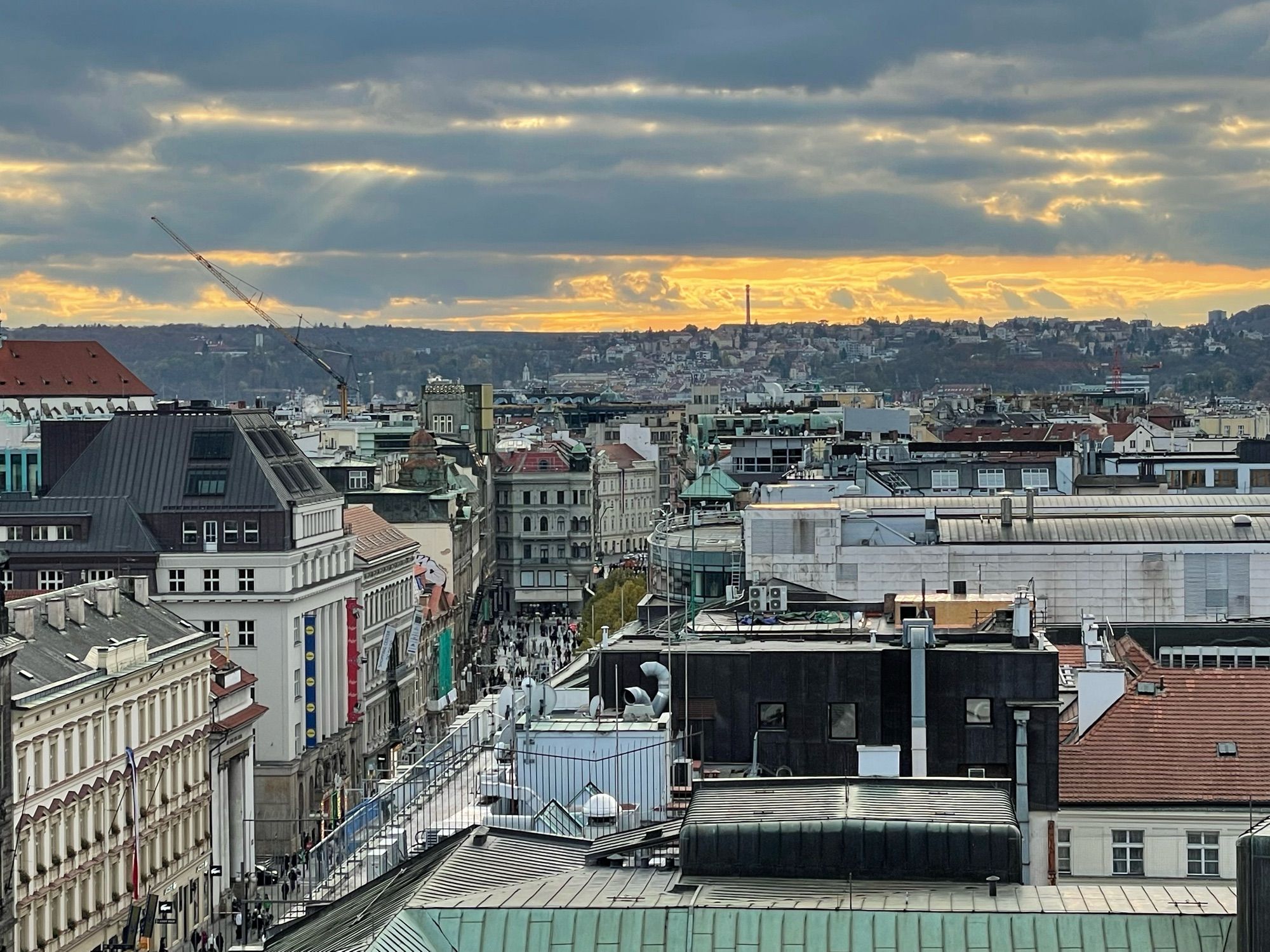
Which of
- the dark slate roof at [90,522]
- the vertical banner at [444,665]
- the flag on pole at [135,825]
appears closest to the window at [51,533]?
the dark slate roof at [90,522]

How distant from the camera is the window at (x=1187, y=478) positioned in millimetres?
122831

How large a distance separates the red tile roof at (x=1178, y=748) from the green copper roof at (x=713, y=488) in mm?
99994

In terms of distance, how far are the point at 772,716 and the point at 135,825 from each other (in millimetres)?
35055

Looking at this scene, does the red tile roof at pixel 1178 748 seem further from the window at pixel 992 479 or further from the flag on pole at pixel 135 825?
the window at pixel 992 479

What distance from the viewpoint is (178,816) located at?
91.1 meters

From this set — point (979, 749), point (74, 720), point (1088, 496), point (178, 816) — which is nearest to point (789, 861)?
point (979, 749)

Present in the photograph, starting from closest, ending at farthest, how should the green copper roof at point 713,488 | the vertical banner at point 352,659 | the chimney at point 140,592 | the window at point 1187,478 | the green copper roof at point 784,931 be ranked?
the green copper roof at point 784,931 → the chimney at point 140,592 → the window at point 1187,478 → the vertical banner at point 352,659 → the green copper roof at point 713,488

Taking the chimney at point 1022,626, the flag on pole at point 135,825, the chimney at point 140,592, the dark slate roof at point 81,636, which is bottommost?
the flag on pole at point 135,825

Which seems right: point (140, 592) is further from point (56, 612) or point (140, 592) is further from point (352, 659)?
point (352, 659)

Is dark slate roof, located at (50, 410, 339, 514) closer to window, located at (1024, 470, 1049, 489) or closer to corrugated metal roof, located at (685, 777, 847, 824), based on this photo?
window, located at (1024, 470, 1049, 489)

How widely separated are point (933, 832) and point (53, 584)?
3147 inches

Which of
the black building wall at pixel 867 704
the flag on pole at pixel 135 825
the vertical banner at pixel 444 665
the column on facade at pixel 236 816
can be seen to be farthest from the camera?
the vertical banner at pixel 444 665

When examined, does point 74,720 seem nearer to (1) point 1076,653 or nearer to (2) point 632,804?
(1) point 1076,653

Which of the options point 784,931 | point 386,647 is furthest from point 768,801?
point 386,647
